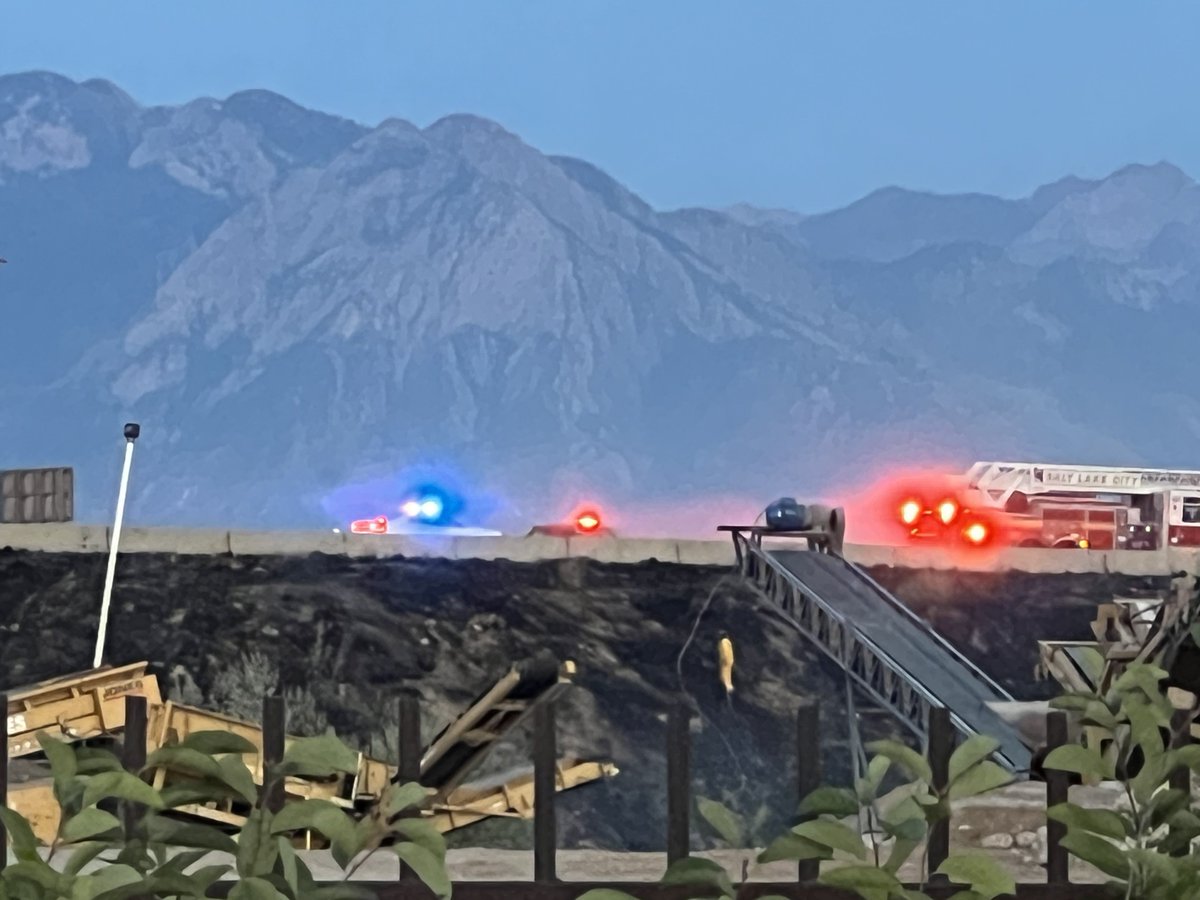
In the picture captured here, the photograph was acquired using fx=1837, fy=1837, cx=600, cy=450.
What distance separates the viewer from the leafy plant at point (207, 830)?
6.62ft

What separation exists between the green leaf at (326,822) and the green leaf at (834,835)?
539mm

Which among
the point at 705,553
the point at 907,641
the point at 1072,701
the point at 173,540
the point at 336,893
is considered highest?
the point at 173,540

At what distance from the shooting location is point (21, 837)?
6.79 ft

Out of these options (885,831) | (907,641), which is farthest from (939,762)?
(907,641)

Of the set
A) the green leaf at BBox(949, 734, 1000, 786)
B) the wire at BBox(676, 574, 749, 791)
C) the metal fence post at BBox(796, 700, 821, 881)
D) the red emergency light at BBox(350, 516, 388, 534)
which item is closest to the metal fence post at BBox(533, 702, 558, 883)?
the metal fence post at BBox(796, 700, 821, 881)

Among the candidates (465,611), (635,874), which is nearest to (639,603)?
(465,611)

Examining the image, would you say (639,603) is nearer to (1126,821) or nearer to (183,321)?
(1126,821)

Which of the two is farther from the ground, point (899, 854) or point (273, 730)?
point (273, 730)

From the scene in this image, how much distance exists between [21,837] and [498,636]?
2810cm

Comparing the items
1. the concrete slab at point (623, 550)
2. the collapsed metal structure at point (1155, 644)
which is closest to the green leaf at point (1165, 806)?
the collapsed metal structure at point (1155, 644)

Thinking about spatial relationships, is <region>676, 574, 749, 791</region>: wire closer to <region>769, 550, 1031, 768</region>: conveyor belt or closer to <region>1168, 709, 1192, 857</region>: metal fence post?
<region>769, 550, 1031, 768</region>: conveyor belt

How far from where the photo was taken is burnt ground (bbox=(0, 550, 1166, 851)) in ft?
93.0

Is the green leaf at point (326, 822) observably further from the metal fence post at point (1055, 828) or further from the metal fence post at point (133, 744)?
the metal fence post at point (1055, 828)

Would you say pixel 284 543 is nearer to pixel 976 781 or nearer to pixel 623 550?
pixel 623 550
